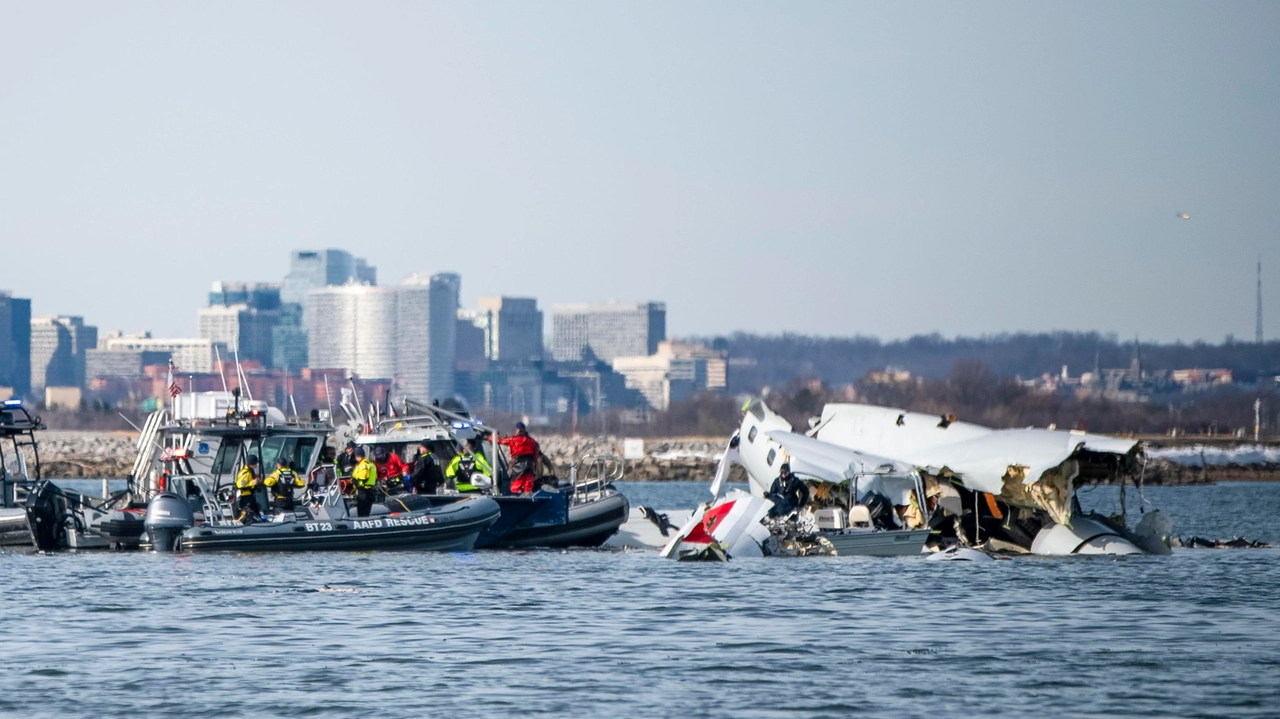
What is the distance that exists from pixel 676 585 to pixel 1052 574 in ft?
19.9

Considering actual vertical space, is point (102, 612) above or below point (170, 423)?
below

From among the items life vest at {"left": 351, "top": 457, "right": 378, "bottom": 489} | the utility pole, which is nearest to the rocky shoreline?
the utility pole

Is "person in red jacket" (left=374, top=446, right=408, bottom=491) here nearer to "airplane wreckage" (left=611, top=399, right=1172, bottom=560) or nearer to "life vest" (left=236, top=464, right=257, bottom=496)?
"life vest" (left=236, top=464, right=257, bottom=496)

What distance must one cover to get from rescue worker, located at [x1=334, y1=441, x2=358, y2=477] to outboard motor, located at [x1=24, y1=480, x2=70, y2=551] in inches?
195

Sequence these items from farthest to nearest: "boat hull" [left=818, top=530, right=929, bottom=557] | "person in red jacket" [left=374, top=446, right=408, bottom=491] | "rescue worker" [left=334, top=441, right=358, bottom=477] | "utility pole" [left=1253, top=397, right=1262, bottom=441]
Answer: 1. "utility pole" [left=1253, top=397, right=1262, bottom=441]
2. "rescue worker" [left=334, top=441, right=358, bottom=477]
3. "person in red jacket" [left=374, top=446, right=408, bottom=491]
4. "boat hull" [left=818, top=530, right=929, bottom=557]

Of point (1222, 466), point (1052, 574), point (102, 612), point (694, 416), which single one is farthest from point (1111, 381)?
point (102, 612)

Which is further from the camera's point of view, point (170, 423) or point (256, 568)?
point (170, 423)

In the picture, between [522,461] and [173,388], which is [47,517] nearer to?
[173,388]

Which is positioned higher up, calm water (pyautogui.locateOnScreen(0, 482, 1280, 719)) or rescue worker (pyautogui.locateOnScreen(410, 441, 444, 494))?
rescue worker (pyautogui.locateOnScreen(410, 441, 444, 494))

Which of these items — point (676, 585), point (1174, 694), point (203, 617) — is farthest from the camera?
point (676, 585)

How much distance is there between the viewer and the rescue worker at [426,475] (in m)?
33.5

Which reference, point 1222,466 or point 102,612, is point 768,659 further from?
point 1222,466

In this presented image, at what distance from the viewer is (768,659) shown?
63.0 ft

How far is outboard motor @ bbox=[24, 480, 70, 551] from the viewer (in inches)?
1254
